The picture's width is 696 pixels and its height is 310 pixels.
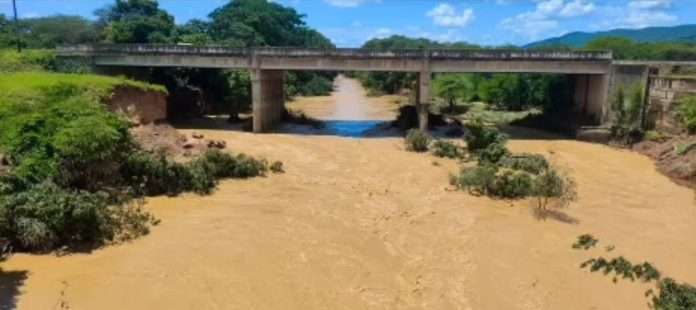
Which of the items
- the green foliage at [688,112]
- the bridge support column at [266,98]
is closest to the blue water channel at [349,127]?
the bridge support column at [266,98]

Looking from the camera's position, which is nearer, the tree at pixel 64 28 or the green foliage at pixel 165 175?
the green foliage at pixel 165 175

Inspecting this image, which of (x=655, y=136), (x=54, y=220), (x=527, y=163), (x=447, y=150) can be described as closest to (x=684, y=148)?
(x=655, y=136)

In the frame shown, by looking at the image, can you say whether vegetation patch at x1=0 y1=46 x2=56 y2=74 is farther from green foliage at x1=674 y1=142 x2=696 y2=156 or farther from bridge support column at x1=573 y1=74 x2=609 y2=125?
green foliage at x1=674 y1=142 x2=696 y2=156

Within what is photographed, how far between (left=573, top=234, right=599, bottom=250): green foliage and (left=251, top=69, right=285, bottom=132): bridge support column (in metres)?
22.8

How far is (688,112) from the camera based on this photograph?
98.8 feet

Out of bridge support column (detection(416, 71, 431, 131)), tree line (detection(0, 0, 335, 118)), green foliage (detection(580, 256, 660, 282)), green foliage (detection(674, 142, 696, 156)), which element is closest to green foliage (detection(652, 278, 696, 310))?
green foliage (detection(580, 256, 660, 282))

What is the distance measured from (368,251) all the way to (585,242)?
6439 mm

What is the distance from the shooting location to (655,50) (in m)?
70.9

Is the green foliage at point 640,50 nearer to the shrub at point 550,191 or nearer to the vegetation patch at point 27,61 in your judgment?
the shrub at point 550,191

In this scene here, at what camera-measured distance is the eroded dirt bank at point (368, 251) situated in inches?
521

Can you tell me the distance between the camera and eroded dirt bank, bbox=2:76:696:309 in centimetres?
1324

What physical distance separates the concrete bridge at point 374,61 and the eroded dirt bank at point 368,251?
1024 centimetres

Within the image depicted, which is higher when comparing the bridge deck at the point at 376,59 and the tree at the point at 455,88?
the bridge deck at the point at 376,59

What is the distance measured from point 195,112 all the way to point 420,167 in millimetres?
21559
